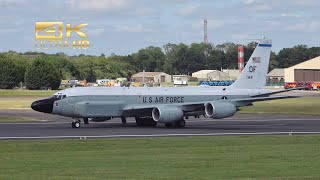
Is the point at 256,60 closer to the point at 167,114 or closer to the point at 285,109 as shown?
the point at 167,114

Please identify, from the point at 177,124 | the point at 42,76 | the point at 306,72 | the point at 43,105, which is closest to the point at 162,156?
the point at 177,124

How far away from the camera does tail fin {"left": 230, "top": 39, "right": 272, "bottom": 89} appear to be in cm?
5150

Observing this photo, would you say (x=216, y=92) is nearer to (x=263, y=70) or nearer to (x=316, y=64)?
(x=263, y=70)

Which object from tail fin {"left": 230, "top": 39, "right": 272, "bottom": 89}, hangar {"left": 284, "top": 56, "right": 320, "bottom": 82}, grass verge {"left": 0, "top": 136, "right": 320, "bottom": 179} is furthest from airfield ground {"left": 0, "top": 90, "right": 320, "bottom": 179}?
hangar {"left": 284, "top": 56, "right": 320, "bottom": 82}

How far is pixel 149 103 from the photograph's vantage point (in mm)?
48062

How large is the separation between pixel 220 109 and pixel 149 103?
487cm

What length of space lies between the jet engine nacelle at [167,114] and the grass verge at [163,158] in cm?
947

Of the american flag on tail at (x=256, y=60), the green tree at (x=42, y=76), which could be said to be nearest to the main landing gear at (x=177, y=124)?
the american flag on tail at (x=256, y=60)

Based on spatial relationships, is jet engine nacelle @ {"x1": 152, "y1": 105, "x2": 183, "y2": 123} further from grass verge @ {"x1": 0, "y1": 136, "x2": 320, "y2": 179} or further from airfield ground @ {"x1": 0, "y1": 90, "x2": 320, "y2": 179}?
grass verge @ {"x1": 0, "y1": 136, "x2": 320, "y2": 179}

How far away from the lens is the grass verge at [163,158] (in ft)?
69.5

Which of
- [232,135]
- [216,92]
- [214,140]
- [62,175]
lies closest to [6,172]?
[62,175]

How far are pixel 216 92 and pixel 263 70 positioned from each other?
15.4 feet

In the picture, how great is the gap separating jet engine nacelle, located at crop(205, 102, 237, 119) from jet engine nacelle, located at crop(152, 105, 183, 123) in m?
1.75

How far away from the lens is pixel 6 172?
21.6 meters
